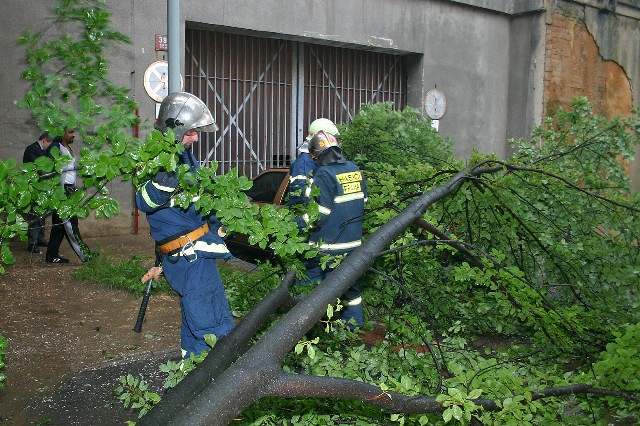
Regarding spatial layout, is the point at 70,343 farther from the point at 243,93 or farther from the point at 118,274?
the point at 243,93

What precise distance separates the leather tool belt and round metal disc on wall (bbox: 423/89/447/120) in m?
10.7

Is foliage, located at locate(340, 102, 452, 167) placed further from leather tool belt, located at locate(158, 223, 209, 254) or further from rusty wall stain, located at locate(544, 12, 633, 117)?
rusty wall stain, located at locate(544, 12, 633, 117)

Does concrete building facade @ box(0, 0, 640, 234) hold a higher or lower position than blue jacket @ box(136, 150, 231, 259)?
higher

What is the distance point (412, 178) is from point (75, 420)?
2.54m

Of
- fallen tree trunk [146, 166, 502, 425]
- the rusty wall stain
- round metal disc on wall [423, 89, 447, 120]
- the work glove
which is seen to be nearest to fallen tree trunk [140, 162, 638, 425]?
fallen tree trunk [146, 166, 502, 425]

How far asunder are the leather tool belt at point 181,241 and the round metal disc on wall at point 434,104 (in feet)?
35.1

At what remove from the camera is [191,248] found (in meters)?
3.91

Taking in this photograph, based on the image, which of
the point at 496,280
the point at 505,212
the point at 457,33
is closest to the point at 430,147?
the point at 505,212

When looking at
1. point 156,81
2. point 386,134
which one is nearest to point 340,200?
point 386,134

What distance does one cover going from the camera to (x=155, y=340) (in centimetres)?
553

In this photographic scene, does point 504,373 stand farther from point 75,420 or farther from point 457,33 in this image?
point 457,33

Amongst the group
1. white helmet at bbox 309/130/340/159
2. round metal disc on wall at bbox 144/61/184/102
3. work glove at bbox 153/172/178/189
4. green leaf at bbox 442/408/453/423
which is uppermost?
round metal disc on wall at bbox 144/61/184/102

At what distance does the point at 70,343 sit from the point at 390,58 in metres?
10.7

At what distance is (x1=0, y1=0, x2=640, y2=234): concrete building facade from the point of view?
34.0 feet
